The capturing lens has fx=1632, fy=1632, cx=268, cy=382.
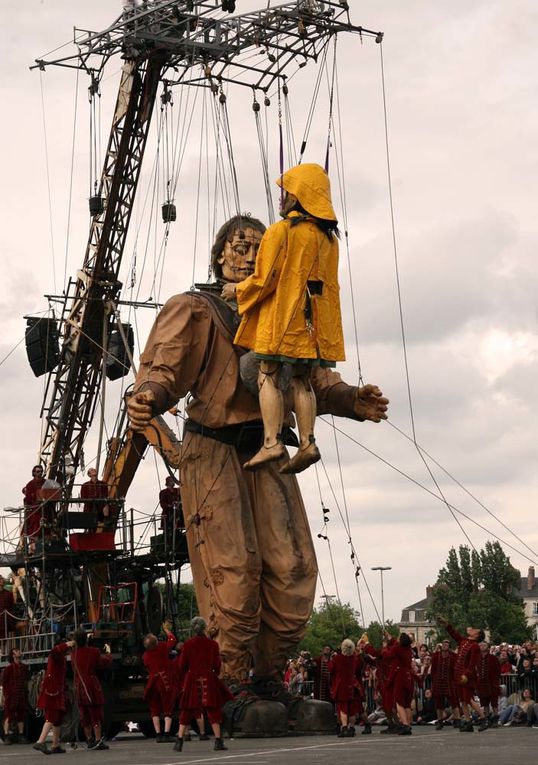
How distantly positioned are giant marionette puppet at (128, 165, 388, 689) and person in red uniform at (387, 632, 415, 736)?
9.09 feet

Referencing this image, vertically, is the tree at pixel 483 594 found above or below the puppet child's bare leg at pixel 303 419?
above

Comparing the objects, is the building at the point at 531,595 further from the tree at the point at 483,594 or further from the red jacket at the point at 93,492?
the red jacket at the point at 93,492

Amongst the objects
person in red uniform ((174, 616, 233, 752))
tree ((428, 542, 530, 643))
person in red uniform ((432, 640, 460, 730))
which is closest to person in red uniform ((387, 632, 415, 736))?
person in red uniform ((432, 640, 460, 730))

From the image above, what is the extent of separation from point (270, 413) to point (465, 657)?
5545 mm

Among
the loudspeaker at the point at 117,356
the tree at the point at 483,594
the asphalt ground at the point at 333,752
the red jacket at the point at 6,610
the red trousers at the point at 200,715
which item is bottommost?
the asphalt ground at the point at 333,752

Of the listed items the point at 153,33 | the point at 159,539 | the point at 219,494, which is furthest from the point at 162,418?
the point at 219,494

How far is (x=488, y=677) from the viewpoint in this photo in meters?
19.5

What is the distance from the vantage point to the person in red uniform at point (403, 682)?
59.5 feet

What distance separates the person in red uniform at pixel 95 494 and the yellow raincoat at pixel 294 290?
7.78 meters

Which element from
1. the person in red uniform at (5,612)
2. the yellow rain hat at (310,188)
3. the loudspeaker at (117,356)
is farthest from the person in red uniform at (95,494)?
the yellow rain hat at (310,188)

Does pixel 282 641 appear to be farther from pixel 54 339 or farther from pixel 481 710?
pixel 54 339

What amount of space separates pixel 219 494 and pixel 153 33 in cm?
1075

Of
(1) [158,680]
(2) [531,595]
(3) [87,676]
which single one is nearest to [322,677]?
(1) [158,680]

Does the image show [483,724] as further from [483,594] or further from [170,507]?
[483,594]
